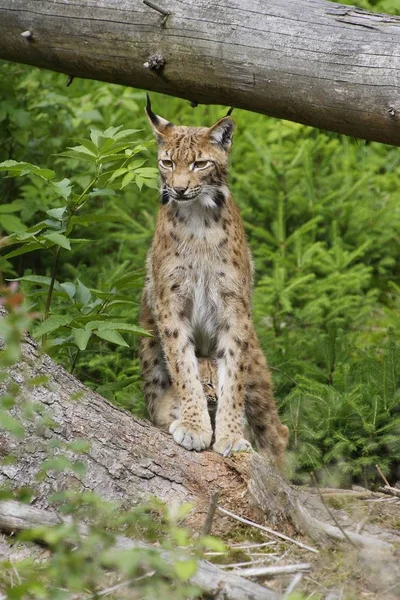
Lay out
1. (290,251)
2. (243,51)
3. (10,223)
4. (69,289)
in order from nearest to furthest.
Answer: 1. (243,51)
2. (69,289)
3. (10,223)
4. (290,251)

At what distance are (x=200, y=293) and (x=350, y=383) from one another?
1.39 metres

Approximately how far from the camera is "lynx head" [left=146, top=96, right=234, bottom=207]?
18.1ft

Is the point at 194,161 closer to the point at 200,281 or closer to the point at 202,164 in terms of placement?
the point at 202,164

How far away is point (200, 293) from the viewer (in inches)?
223

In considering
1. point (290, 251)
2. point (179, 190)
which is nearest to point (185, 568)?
point (179, 190)

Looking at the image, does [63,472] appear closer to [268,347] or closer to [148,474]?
[148,474]

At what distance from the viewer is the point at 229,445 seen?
5.18 meters

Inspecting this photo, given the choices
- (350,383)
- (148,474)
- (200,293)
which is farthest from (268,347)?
(148,474)

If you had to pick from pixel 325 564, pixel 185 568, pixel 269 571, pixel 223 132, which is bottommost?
pixel 325 564

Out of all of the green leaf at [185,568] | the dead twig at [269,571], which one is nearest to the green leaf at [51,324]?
the dead twig at [269,571]

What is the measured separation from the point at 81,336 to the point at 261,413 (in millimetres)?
1457

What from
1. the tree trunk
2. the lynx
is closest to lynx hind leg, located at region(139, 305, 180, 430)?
the lynx

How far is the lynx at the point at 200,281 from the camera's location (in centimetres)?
556

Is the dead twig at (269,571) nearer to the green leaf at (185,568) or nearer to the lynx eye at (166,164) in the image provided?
the green leaf at (185,568)
